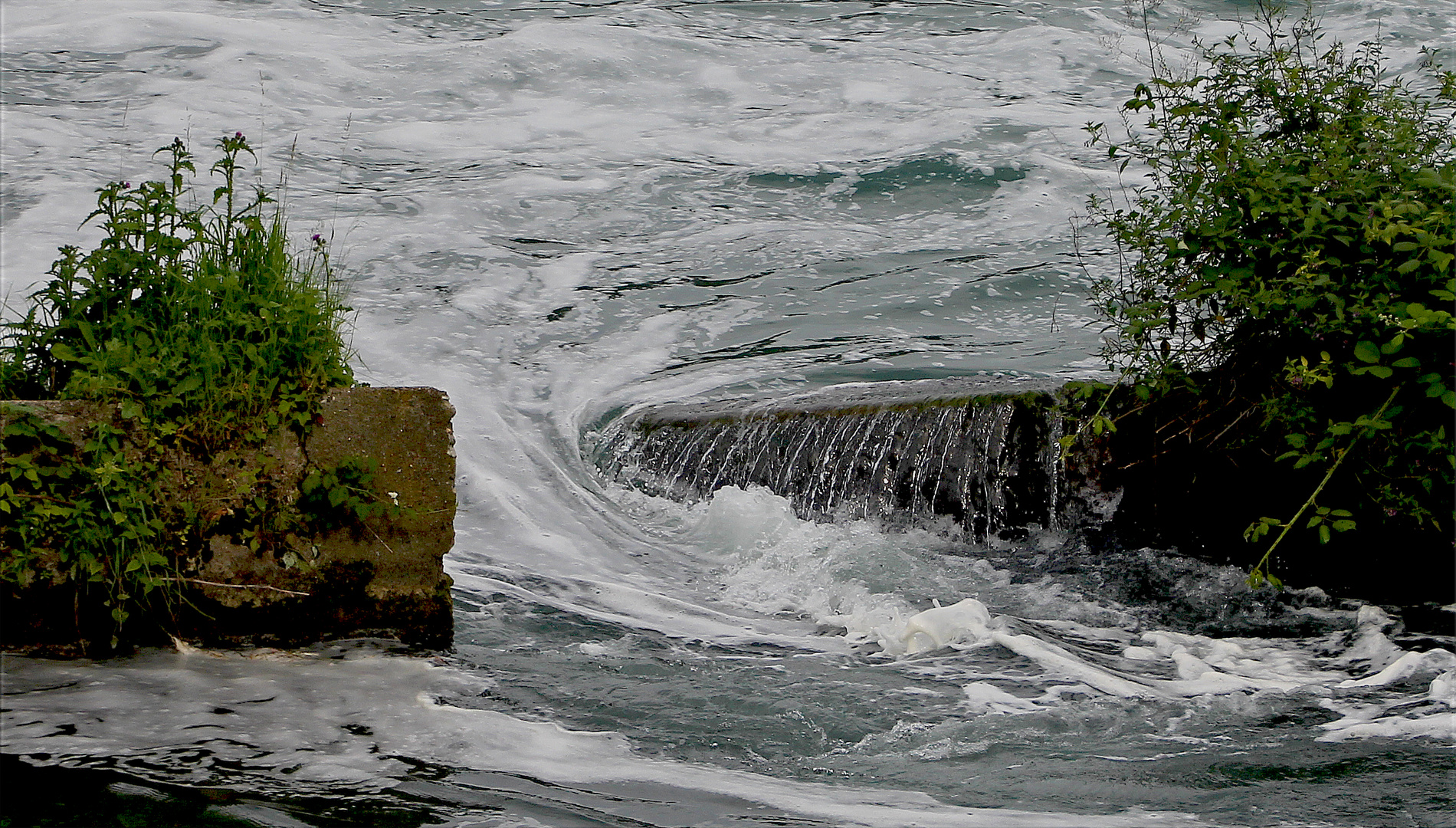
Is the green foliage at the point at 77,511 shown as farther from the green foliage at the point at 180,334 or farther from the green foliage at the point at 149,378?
the green foliage at the point at 180,334

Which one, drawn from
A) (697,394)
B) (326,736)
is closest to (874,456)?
(697,394)

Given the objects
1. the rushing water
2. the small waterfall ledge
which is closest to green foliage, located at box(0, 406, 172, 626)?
the rushing water

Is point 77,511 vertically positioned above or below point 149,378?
below

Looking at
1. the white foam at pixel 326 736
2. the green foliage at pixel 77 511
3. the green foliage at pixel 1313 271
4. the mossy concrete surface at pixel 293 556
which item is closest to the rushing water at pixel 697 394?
the white foam at pixel 326 736

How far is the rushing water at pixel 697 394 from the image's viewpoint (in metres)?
3.65

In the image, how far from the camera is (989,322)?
10328mm

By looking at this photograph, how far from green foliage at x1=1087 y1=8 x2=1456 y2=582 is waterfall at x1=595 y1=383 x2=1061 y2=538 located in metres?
0.96

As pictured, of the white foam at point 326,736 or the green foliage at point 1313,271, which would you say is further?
the green foliage at point 1313,271

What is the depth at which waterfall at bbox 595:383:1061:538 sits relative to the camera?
698cm

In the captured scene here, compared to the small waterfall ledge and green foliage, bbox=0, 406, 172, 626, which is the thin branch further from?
the small waterfall ledge

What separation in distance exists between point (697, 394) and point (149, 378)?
4.93 meters

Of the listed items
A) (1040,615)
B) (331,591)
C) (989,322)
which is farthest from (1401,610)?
(989,322)

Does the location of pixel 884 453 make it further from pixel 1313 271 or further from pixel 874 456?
pixel 1313 271

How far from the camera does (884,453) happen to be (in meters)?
7.28
